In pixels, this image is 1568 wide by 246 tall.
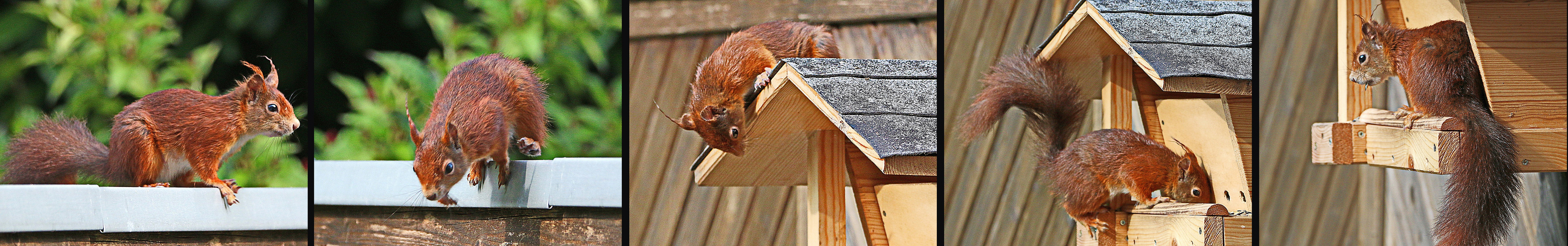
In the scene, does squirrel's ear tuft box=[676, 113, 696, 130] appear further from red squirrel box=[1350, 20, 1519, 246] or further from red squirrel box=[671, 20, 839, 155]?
red squirrel box=[1350, 20, 1519, 246]

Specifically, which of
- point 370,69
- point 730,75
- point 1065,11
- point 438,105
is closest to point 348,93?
point 370,69

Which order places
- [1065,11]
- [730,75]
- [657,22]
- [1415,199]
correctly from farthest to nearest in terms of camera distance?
[1415,199] → [1065,11] → [657,22] → [730,75]

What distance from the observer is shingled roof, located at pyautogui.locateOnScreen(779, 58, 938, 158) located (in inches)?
35.1

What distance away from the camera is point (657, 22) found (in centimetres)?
113

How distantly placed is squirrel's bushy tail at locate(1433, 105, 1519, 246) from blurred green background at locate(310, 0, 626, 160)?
3.57 ft

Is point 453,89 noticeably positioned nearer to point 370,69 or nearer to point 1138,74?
point 370,69

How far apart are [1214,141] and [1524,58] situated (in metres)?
0.45

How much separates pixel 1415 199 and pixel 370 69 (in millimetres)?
2180

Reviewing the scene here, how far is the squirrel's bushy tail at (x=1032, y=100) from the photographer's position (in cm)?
108

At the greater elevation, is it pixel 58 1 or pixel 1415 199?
pixel 58 1

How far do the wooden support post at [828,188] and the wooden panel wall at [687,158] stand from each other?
0.13 meters

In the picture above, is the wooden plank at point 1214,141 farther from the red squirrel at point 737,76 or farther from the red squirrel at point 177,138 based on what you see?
the red squirrel at point 177,138

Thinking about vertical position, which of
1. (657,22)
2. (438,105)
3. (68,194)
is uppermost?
(657,22)

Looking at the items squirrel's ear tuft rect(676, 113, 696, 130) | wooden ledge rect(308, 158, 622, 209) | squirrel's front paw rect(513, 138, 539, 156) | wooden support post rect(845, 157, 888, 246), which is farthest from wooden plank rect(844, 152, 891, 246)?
squirrel's front paw rect(513, 138, 539, 156)
